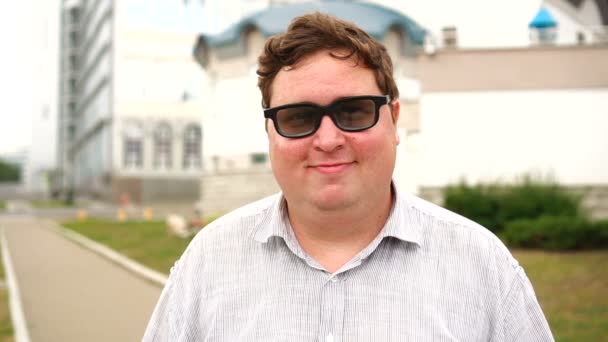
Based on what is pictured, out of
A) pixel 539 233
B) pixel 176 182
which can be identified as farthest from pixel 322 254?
pixel 176 182

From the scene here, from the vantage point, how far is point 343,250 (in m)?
2.35

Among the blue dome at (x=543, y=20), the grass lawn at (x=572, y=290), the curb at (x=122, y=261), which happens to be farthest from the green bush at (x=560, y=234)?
the blue dome at (x=543, y=20)

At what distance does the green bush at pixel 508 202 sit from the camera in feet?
54.6

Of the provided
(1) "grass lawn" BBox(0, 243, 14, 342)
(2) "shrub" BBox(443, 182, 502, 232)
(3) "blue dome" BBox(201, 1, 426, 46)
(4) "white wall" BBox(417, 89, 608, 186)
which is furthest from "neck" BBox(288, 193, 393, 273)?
(3) "blue dome" BBox(201, 1, 426, 46)

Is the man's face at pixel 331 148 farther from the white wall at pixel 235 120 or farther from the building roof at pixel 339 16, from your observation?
the white wall at pixel 235 120

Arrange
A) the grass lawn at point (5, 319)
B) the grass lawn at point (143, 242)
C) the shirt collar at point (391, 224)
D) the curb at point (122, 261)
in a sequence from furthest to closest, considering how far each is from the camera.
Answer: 1. the grass lawn at point (143, 242)
2. the curb at point (122, 261)
3. the grass lawn at point (5, 319)
4. the shirt collar at point (391, 224)

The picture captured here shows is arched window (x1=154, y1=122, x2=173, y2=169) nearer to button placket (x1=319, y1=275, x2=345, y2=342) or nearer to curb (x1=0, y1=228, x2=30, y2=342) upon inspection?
curb (x1=0, y1=228, x2=30, y2=342)

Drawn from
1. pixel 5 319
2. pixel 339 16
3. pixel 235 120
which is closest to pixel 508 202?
pixel 339 16

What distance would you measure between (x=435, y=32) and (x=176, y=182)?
1386 inches

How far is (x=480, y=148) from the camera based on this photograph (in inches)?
787

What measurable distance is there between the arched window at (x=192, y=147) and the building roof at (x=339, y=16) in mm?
30102

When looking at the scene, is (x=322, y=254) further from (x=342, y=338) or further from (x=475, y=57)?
(x=475, y=57)

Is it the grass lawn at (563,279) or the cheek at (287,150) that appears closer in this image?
the cheek at (287,150)

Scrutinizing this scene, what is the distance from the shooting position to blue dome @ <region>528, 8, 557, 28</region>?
831 inches
